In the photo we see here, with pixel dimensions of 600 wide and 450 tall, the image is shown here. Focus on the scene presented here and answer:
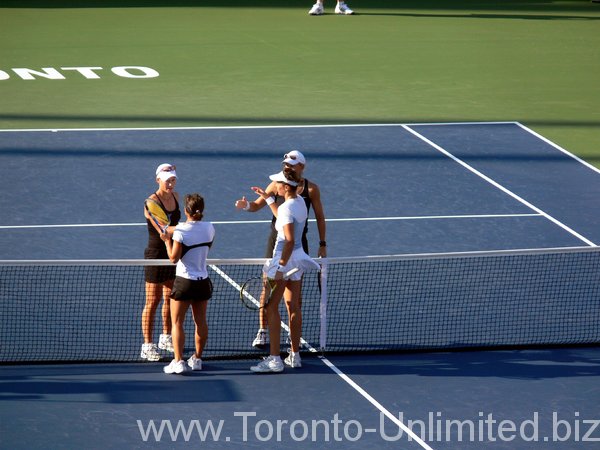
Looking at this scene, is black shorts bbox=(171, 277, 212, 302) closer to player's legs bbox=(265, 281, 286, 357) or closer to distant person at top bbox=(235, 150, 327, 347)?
player's legs bbox=(265, 281, 286, 357)

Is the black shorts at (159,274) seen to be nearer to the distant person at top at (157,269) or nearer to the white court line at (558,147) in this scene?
the distant person at top at (157,269)

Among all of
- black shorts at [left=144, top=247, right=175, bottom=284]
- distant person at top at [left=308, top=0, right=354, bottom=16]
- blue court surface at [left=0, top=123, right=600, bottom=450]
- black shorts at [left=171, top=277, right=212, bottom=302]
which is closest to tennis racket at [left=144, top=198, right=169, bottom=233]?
black shorts at [left=144, top=247, right=175, bottom=284]

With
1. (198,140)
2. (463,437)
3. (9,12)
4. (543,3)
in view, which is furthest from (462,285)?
(543,3)

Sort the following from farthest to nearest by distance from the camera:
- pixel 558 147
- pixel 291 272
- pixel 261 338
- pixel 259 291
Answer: pixel 558 147 < pixel 259 291 < pixel 261 338 < pixel 291 272

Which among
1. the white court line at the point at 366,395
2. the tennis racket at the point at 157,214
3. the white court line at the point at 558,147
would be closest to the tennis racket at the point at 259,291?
the white court line at the point at 366,395

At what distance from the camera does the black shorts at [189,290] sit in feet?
34.5

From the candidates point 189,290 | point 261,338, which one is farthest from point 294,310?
point 189,290

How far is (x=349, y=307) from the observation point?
12.5 m

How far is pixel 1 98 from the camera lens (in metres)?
22.2

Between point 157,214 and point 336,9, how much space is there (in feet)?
72.6

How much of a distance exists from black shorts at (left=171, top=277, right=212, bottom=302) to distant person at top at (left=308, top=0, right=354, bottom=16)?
2219 centimetres

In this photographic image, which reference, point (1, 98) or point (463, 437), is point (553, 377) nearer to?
point (463, 437)

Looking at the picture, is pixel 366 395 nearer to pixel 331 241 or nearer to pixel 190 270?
pixel 190 270

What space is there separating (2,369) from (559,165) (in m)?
10.8
